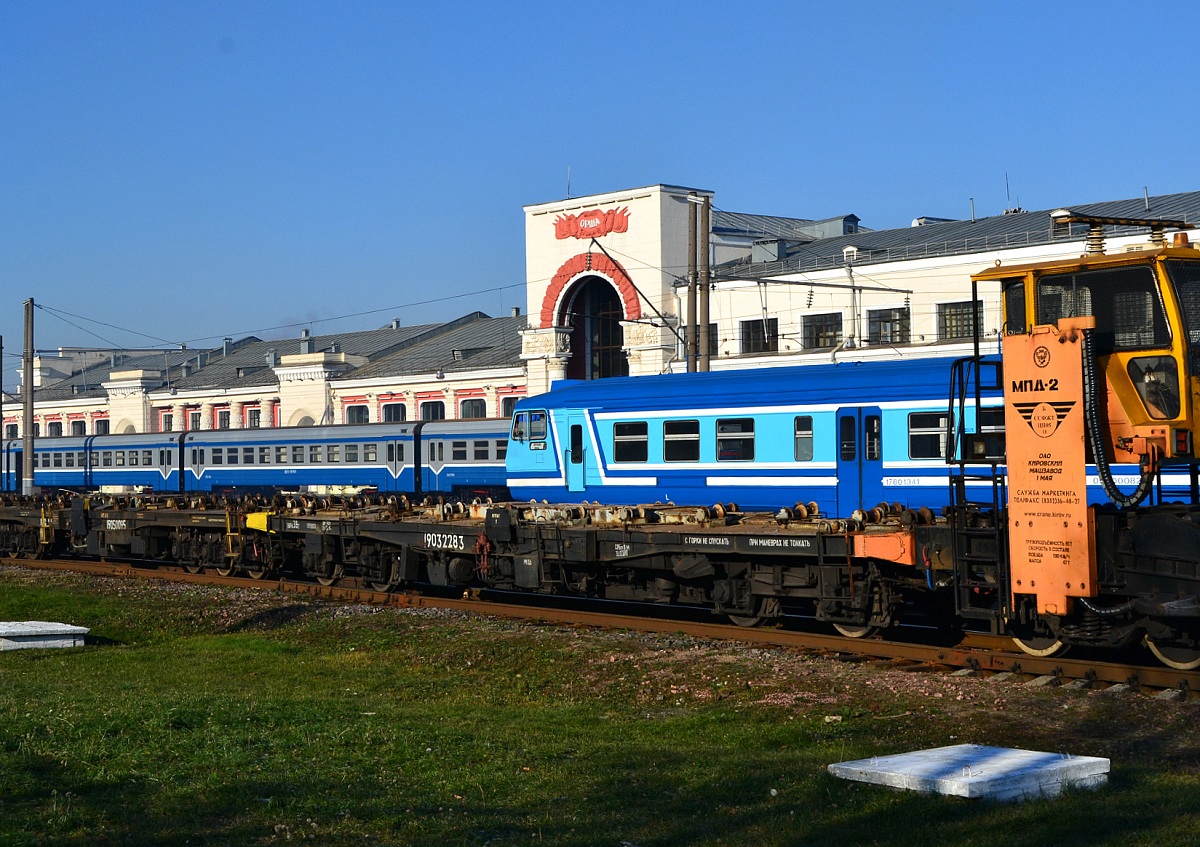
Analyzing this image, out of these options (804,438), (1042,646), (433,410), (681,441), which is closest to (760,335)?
(433,410)

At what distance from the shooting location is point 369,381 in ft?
235

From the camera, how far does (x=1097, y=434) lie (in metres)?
12.0

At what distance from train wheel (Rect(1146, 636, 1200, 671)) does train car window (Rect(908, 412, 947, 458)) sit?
24.8 ft

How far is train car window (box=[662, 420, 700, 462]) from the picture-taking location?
78.3 feet

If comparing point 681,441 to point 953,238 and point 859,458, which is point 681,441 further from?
point 953,238

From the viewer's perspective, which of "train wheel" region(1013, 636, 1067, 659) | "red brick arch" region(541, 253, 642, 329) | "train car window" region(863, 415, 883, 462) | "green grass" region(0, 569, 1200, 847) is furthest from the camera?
"red brick arch" region(541, 253, 642, 329)

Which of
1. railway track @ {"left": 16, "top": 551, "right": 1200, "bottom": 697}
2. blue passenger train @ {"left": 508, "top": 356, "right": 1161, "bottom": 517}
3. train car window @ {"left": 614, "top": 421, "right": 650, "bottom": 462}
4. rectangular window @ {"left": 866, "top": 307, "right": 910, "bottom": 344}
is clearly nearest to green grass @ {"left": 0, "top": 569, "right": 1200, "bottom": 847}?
railway track @ {"left": 16, "top": 551, "right": 1200, "bottom": 697}

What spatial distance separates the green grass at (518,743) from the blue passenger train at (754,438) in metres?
6.10

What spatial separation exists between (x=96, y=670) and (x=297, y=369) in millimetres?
60227

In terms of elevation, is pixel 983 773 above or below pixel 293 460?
below

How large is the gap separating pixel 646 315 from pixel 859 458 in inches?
1341

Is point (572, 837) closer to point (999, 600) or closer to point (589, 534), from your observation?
point (999, 600)

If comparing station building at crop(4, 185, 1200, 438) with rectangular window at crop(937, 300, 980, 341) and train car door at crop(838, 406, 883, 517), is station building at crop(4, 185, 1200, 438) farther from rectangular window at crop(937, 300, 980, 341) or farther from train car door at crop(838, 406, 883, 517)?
train car door at crop(838, 406, 883, 517)

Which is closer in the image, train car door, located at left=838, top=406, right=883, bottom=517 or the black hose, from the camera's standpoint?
the black hose
